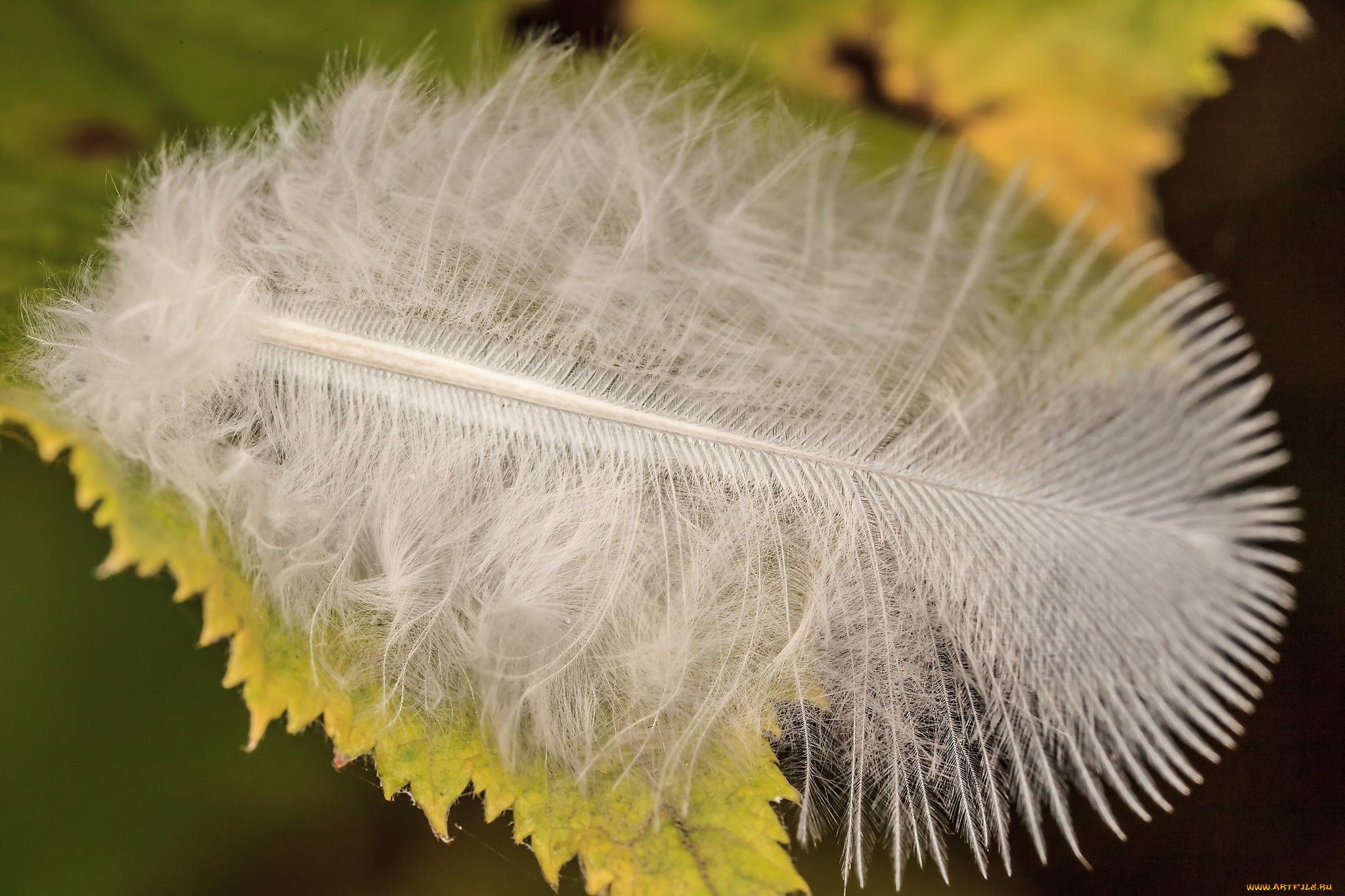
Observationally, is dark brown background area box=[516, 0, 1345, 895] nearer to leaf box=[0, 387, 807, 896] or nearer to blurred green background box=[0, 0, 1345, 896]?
blurred green background box=[0, 0, 1345, 896]

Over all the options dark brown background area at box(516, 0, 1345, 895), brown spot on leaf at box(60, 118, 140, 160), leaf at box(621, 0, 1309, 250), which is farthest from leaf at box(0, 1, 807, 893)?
leaf at box(621, 0, 1309, 250)

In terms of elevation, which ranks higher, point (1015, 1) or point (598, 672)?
point (1015, 1)

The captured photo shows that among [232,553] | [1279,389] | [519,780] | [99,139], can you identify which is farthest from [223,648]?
[1279,389]

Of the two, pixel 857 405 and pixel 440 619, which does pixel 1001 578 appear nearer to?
pixel 857 405

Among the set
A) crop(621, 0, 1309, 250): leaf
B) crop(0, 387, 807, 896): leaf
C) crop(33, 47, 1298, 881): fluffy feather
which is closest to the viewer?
crop(0, 387, 807, 896): leaf

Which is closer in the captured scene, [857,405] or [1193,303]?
[857,405]

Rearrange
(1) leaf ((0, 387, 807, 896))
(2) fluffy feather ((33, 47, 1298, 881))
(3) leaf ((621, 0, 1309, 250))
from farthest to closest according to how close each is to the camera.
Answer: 1. (3) leaf ((621, 0, 1309, 250))
2. (2) fluffy feather ((33, 47, 1298, 881))
3. (1) leaf ((0, 387, 807, 896))

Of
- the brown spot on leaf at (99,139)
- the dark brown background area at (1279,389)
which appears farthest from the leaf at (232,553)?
the dark brown background area at (1279,389)

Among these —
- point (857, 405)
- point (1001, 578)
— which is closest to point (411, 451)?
point (857, 405)
